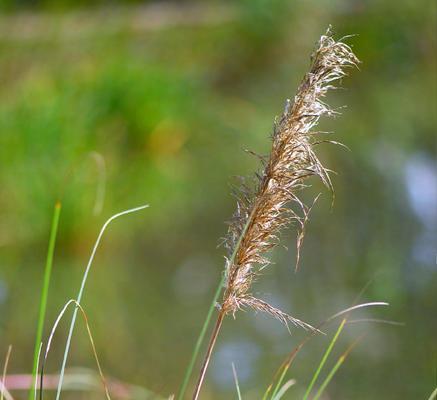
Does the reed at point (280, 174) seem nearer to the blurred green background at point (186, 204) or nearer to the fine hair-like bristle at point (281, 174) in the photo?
the fine hair-like bristle at point (281, 174)

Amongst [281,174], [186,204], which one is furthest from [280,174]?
[186,204]

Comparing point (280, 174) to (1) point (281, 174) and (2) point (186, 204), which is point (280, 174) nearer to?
(1) point (281, 174)

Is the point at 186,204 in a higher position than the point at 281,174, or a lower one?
lower

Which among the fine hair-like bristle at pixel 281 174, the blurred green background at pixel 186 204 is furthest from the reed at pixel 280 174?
the blurred green background at pixel 186 204

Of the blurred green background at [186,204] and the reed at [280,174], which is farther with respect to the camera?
the blurred green background at [186,204]

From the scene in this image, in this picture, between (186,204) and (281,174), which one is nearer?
(281,174)
